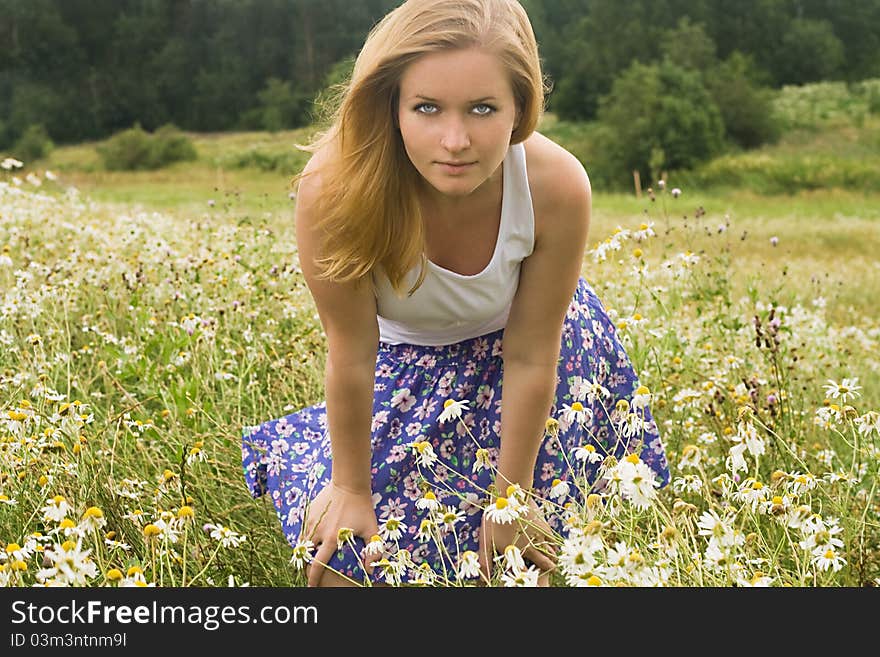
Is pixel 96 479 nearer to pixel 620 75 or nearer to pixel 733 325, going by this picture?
pixel 733 325

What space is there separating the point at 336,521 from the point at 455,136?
891 millimetres

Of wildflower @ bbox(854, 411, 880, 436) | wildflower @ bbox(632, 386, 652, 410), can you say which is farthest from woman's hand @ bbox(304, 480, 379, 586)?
wildflower @ bbox(854, 411, 880, 436)

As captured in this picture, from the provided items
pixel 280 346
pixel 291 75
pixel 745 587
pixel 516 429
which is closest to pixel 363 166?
pixel 516 429

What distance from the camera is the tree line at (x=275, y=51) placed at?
53.0 feet

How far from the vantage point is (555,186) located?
227 cm

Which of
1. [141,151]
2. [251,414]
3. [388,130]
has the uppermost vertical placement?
[388,130]

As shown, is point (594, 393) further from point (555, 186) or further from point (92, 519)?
point (92, 519)

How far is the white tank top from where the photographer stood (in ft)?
7.48

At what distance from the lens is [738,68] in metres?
16.8

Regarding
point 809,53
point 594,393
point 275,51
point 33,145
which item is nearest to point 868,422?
point 594,393

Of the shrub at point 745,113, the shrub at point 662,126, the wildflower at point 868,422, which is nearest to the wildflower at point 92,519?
the wildflower at point 868,422

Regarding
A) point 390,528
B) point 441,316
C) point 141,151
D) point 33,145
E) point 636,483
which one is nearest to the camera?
point 636,483

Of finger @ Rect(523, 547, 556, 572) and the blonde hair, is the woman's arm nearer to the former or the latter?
finger @ Rect(523, 547, 556, 572)

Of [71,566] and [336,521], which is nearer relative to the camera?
[71,566]
